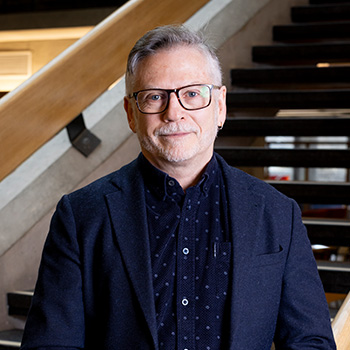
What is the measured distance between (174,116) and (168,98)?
46 millimetres

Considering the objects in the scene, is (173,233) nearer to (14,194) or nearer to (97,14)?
(14,194)

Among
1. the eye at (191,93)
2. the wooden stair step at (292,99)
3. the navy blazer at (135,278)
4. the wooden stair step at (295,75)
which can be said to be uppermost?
the wooden stair step at (295,75)

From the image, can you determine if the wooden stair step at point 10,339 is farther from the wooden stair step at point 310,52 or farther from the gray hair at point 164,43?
the wooden stair step at point 310,52

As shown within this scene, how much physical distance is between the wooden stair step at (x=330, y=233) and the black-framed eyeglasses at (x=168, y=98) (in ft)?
5.36

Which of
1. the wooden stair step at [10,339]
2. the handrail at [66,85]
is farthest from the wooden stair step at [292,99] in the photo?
the wooden stair step at [10,339]

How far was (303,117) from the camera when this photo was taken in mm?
3471

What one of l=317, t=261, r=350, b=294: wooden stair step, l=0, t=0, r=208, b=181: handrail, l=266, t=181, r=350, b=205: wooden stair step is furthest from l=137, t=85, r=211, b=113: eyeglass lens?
l=266, t=181, r=350, b=205: wooden stair step

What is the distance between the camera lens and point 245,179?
1.53 meters

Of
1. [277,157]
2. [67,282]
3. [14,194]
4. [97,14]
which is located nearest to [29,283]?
[14,194]

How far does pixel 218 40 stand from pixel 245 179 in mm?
2757

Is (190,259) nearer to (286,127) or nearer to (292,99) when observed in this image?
(286,127)

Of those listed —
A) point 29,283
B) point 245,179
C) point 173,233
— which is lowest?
point 29,283

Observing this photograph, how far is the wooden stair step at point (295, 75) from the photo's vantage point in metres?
3.76

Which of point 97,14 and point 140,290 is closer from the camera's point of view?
point 140,290
